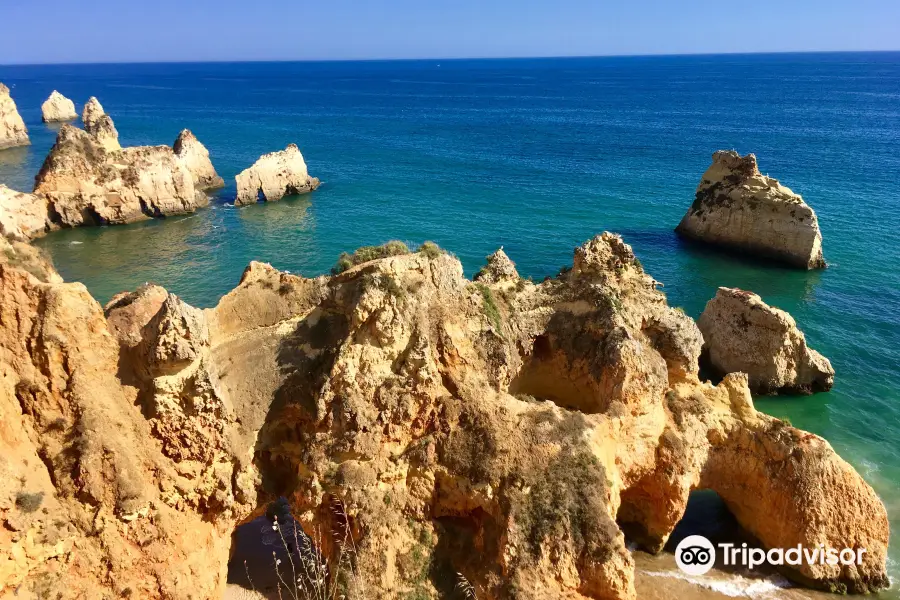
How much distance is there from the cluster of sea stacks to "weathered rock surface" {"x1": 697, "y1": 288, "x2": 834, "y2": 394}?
50.3 metres

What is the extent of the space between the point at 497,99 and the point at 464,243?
127 m

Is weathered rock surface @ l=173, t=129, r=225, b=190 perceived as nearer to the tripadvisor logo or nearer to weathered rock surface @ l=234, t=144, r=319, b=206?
weathered rock surface @ l=234, t=144, r=319, b=206

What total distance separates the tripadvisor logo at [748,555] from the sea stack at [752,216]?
32591 millimetres

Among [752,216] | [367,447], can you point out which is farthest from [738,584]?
[752,216]

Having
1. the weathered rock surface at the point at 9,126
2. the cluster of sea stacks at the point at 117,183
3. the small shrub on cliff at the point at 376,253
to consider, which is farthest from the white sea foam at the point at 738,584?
the weathered rock surface at the point at 9,126

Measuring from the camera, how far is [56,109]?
127 metres

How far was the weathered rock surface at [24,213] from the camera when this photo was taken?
50.7 meters

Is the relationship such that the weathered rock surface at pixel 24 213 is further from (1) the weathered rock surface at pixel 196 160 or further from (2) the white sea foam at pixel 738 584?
(2) the white sea foam at pixel 738 584

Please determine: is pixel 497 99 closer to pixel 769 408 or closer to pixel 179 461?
pixel 769 408

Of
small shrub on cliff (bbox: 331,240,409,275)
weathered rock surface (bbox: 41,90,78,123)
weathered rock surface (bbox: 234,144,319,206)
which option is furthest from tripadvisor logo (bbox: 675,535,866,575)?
weathered rock surface (bbox: 41,90,78,123)

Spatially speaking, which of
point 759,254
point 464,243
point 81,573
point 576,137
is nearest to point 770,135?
point 576,137

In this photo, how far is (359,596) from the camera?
14273 millimetres

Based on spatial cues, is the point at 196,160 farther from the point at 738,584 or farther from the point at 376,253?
the point at 738,584

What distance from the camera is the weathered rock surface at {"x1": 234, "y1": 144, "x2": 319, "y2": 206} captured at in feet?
210
